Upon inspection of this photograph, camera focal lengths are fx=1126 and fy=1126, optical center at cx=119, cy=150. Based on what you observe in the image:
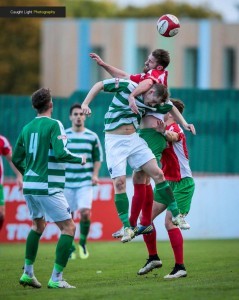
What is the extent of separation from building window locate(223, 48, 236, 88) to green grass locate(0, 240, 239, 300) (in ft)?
113

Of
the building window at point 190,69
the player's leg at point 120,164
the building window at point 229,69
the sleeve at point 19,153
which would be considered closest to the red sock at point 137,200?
the player's leg at point 120,164

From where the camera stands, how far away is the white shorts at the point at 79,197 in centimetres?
Answer: 1895

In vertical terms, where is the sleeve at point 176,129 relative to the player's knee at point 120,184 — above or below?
above

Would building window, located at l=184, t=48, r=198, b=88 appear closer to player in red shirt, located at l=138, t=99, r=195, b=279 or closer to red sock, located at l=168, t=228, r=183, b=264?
player in red shirt, located at l=138, t=99, r=195, b=279

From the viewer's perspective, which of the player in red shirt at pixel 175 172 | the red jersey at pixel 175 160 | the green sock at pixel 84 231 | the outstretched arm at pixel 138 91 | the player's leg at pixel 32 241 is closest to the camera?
the player's leg at pixel 32 241

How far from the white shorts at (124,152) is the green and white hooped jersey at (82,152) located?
15.1ft

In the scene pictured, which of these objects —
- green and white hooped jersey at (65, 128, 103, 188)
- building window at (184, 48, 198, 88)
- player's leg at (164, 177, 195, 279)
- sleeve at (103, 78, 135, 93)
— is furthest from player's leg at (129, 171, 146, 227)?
building window at (184, 48, 198, 88)

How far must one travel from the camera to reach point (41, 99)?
13445 millimetres

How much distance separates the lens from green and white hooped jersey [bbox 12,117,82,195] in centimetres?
1338

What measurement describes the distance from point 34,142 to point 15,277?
241cm

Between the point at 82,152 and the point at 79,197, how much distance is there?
77 centimetres

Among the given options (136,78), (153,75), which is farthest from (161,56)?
(136,78)

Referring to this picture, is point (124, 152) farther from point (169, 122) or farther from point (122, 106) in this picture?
point (169, 122)

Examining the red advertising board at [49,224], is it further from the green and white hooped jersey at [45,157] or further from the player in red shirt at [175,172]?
the green and white hooped jersey at [45,157]
